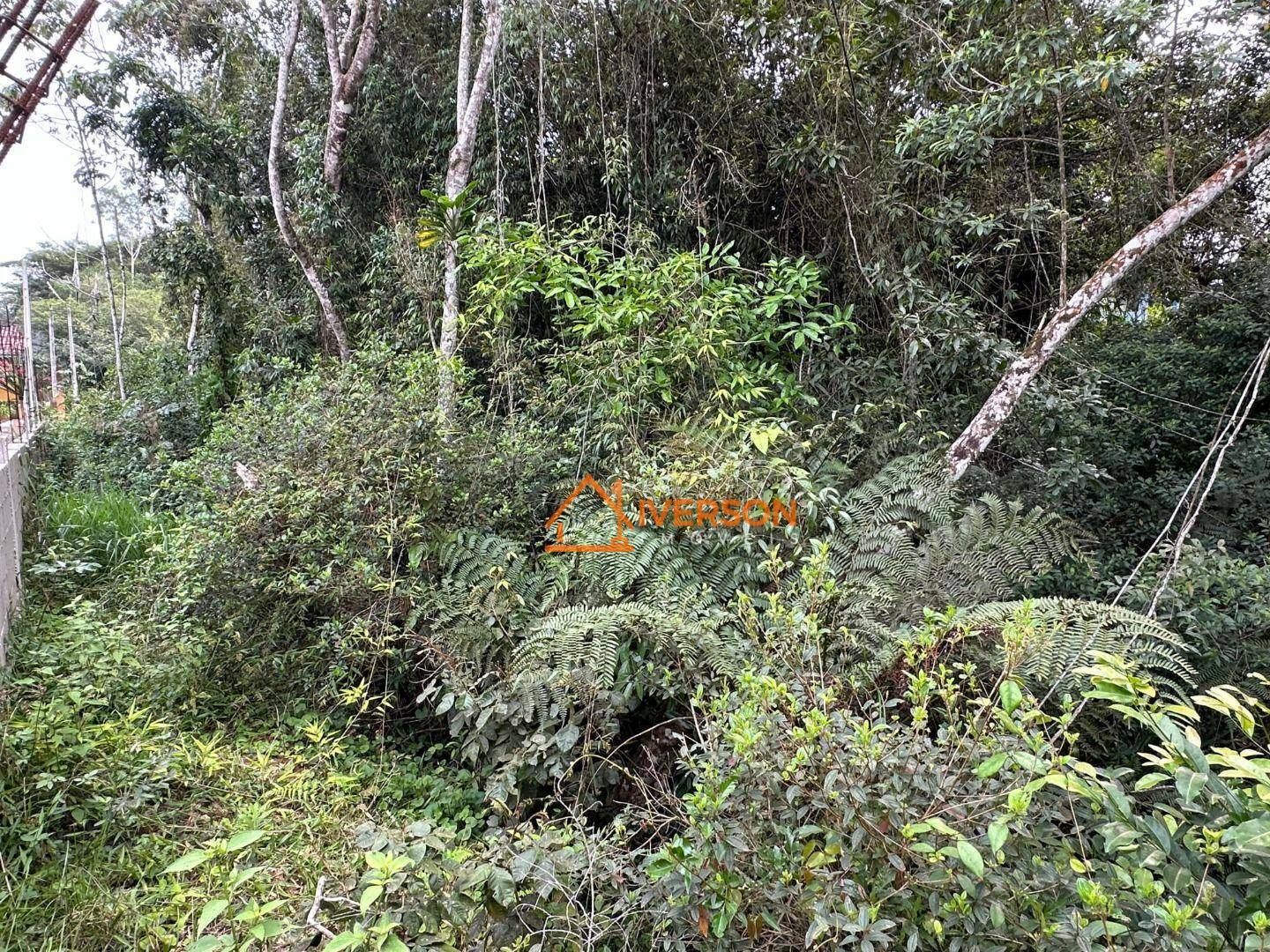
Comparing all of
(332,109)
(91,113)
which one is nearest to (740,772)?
(332,109)

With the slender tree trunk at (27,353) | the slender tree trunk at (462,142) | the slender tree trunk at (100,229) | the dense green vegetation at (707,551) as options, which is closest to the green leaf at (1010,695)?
the dense green vegetation at (707,551)

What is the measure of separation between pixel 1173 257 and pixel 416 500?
231 inches

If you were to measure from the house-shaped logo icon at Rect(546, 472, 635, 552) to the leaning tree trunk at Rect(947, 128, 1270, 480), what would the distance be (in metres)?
1.84

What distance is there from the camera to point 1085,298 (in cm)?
381

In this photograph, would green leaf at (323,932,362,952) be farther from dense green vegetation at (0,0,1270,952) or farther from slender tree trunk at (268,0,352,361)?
slender tree trunk at (268,0,352,361)

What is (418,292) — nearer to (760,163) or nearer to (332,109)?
(332,109)

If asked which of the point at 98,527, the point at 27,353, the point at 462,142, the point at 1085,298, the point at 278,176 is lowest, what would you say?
the point at 98,527

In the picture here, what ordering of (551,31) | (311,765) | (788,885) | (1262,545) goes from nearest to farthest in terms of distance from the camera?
(788,885) → (311,765) → (1262,545) → (551,31)

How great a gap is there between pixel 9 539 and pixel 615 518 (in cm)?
341

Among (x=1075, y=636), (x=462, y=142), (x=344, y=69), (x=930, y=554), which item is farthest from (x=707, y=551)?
(x=344, y=69)

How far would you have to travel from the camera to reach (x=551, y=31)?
5.27 metres

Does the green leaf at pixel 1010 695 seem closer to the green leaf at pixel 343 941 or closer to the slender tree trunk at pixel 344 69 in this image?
the green leaf at pixel 343 941

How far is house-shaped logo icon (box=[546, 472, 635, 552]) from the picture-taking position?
339 cm

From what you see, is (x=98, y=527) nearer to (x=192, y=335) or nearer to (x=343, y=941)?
(x=343, y=941)
